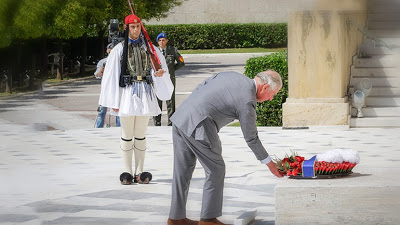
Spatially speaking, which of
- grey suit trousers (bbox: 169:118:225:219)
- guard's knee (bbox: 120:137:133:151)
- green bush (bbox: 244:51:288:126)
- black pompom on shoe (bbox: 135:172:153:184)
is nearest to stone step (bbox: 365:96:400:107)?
green bush (bbox: 244:51:288:126)

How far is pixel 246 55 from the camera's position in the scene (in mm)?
32562

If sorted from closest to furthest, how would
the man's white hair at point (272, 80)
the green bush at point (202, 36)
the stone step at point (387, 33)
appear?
1. the stone step at point (387, 33)
2. the man's white hair at point (272, 80)
3. the green bush at point (202, 36)

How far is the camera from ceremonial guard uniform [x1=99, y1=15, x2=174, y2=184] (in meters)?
6.55

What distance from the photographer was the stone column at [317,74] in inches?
436

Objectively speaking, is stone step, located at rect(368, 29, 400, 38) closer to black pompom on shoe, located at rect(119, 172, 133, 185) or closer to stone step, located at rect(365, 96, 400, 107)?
black pompom on shoe, located at rect(119, 172, 133, 185)

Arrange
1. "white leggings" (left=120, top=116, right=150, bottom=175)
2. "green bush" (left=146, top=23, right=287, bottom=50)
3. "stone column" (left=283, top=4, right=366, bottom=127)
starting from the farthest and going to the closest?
1. "green bush" (left=146, top=23, right=287, bottom=50)
2. "stone column" (left=283, top=4, right=366, bottom=127)
3. "white leggings" (left=120, top=116, right=150, bottom=175)

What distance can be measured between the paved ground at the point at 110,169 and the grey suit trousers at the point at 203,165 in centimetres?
42

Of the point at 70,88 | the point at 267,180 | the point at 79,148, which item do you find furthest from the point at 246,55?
the point at 267,180

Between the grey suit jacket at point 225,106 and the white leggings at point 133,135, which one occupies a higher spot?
the grey suit jacket at point 225,106

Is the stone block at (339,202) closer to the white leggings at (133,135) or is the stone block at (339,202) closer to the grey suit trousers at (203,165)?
the grey suit trousers at (203,165)

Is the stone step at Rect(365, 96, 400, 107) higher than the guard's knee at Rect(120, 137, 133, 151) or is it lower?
lower

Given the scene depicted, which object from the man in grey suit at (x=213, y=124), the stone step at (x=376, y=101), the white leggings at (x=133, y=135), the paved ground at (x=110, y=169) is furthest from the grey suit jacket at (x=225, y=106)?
the stone step at (x=376, y=101)

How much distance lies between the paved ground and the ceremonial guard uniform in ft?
2.16

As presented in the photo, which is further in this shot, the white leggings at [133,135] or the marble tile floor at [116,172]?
the white leggings at [133,135]
